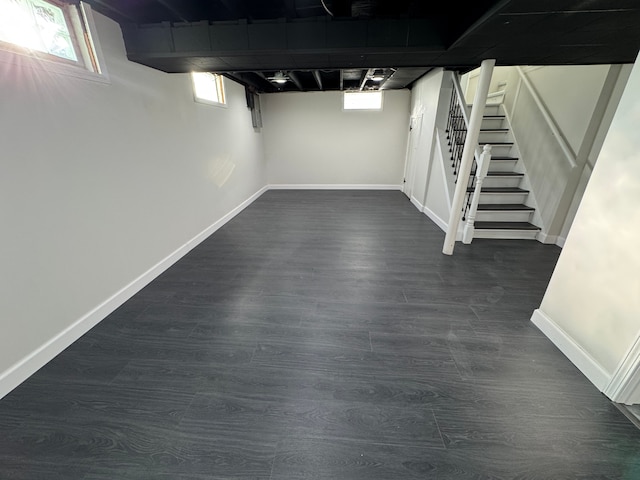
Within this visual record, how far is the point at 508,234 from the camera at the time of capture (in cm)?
364

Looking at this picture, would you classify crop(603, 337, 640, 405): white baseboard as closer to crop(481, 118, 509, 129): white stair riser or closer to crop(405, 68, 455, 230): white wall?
crop(405, 68, 455, 230): white wall

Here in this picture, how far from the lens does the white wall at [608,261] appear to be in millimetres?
1403

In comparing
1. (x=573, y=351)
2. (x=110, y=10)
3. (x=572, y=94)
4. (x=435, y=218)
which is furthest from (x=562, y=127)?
(x=110, y=10)

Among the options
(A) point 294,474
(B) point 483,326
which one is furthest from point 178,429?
(B) point 483,326

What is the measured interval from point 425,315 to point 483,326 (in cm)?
42

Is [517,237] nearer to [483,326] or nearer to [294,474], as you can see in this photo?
[483,326]

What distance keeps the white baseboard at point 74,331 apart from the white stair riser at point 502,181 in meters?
4.37

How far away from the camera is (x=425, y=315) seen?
216cm

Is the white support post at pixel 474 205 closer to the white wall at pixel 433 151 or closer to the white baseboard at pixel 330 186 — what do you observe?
the white wall at pixel 433 151

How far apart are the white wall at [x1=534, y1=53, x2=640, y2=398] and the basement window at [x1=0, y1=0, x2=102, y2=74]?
3.52 meters

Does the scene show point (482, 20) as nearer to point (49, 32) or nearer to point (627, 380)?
point (627, 380)

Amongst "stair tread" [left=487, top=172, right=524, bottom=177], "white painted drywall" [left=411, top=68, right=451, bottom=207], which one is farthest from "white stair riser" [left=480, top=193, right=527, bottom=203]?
"white painted drywall" [left=411, top=68, right=451, bottom=207]

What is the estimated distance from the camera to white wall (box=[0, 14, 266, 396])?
1.57 m

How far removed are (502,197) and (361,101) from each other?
13.6 ft
